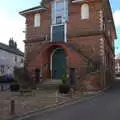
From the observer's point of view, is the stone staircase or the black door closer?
the stone staircase

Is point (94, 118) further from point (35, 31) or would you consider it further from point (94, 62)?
point (35, 31)

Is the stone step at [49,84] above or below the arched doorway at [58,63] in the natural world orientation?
below

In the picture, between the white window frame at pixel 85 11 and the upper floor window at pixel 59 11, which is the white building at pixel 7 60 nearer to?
the upper floor window at pixel 59 11

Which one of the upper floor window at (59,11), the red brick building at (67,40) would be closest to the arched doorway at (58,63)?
the red brick building at (67,40)

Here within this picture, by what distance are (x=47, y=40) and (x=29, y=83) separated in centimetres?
540

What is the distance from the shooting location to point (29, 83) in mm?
29703

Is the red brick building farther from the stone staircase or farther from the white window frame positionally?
the stone staircase

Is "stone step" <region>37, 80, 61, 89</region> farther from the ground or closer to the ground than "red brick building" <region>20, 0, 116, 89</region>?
closer to the ground

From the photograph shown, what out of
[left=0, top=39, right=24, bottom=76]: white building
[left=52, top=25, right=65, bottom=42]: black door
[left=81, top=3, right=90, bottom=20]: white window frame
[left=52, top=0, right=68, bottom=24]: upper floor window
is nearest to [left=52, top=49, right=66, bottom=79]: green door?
[left=52, top=25, right=65, bottom=42]: black door

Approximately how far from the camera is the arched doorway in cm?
3068

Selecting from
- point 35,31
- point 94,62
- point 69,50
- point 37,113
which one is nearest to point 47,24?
point 35,31

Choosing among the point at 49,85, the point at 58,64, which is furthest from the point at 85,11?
the point at 49,85

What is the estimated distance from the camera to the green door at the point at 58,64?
30688mm

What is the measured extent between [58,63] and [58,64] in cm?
11
